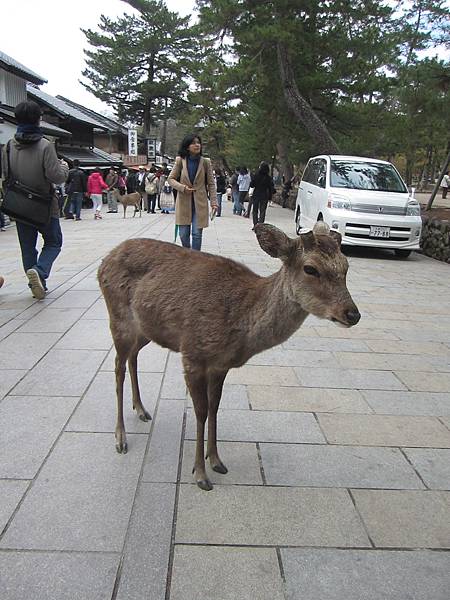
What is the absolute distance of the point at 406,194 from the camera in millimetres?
10203

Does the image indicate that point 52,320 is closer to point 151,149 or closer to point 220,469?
point 220,469

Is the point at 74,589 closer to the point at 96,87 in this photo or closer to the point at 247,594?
the point at 247,594

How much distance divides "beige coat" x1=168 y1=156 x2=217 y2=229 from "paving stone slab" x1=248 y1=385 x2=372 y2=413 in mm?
3211

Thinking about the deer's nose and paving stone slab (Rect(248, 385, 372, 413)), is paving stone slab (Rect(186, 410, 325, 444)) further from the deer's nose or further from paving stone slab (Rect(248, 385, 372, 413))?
the deer's nose

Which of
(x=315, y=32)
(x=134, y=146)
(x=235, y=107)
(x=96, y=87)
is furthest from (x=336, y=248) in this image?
(x=96, y=87)

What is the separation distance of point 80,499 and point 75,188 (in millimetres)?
15837

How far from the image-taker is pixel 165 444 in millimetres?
2883

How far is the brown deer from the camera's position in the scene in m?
2.24

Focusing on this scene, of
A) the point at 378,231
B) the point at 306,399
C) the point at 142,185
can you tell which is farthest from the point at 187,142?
the point at 142,185

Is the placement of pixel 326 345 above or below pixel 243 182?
below

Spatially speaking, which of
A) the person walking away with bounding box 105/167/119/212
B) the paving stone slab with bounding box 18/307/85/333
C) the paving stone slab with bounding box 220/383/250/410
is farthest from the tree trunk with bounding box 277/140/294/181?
the paving stone slab with bounding box 220/383/250/410

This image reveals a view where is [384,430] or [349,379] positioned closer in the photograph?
[384,430]

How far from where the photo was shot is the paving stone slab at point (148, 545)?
6.11 ft

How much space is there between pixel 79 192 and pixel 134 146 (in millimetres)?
13708
